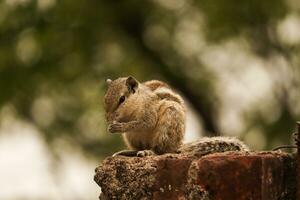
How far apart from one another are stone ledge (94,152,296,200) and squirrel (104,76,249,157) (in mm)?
1272

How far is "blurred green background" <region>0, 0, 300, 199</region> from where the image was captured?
1773 centimetres

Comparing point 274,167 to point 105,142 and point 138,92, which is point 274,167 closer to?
point 138,92

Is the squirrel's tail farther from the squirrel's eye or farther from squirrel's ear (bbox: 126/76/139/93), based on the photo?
squirrel's ear (bbox: 126/76/139/93)

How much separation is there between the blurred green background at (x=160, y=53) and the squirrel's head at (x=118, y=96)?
9.75 m

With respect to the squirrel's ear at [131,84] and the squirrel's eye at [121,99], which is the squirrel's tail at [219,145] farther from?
the squirrel's ear at [131,84]

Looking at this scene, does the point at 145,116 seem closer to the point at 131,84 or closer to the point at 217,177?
the point at 131,84

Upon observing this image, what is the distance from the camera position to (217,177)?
503 centimetres

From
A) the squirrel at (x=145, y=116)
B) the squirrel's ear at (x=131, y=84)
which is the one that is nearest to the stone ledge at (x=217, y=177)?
the squirrel at (x=145, y=116)

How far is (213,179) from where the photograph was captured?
5.04m

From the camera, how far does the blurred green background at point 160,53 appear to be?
58.2 ft

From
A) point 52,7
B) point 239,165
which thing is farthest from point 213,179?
point 52,7

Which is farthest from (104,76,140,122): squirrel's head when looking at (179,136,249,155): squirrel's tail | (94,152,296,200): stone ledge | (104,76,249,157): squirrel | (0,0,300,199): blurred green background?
(0,0,300,199): blurred green background

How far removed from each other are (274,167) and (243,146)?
0.82 metres

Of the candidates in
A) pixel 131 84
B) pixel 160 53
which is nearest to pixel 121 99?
pixel 131 84
